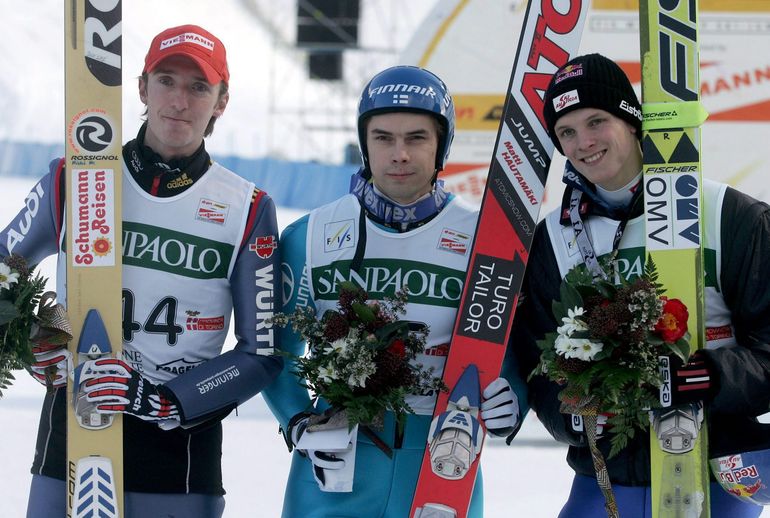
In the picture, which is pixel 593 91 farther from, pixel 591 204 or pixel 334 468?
pixel 334 468

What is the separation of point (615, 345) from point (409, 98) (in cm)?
104

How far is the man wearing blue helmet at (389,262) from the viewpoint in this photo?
3.27 m

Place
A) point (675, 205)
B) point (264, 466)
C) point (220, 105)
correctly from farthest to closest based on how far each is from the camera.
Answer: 1. point (264, 466)
2. point (220, 105)
3. point (675, 205)

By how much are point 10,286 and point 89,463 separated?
1.98 ft

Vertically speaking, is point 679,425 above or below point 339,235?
below

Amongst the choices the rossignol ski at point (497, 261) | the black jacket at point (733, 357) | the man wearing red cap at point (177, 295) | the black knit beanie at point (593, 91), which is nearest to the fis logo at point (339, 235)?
the man wearing red cap at point (177, 295)

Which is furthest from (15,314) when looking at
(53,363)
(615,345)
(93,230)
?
(615,345)

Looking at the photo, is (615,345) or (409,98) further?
(409,98)

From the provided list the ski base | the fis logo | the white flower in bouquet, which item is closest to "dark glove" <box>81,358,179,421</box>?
the ski base

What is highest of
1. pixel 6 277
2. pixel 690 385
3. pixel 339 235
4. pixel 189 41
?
pixel 189 41

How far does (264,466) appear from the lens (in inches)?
249

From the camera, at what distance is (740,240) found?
3.02m

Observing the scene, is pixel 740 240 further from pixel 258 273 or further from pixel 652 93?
pixel 258 273

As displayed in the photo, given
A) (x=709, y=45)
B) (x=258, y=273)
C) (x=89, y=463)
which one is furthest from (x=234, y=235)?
(x=709, y=45)
